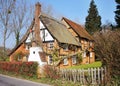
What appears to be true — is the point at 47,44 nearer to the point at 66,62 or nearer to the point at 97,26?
the point at 66,62

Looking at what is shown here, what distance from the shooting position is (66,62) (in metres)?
43.1

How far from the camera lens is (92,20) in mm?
62031

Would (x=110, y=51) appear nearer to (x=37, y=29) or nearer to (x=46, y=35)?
(x=46, y=35)

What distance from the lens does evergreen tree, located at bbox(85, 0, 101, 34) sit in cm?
6142

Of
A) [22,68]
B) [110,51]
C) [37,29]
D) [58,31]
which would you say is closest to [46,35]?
[37,29]

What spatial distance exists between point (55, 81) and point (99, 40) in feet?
20.3

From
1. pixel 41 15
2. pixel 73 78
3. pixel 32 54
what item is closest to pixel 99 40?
→ pixel 73 78

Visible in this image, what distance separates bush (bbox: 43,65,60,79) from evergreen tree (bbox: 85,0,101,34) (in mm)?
39087

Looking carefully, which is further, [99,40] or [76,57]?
[76,57]

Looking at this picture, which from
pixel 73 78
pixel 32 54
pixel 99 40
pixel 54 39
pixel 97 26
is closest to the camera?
pixel 99 40

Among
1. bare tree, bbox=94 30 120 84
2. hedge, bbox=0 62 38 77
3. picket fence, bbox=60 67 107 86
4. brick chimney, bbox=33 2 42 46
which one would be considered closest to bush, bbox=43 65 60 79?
picket fence, bbox=60 67 107 86

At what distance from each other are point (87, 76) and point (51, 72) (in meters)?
4.74

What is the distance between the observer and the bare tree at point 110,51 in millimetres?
16000

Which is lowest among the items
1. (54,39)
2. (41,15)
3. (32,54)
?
(32,54)
